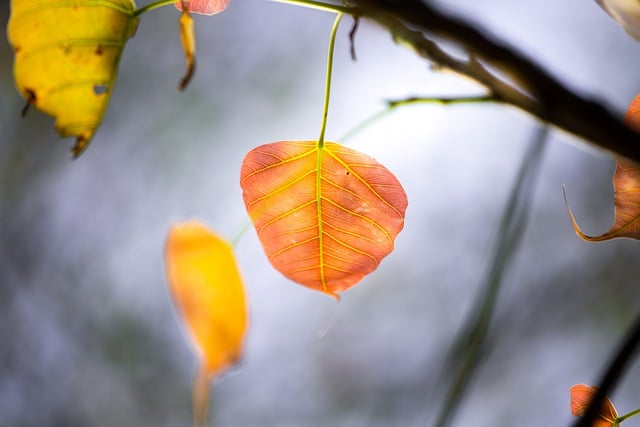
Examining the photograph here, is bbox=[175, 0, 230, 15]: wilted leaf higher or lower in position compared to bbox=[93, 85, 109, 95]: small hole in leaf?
higher

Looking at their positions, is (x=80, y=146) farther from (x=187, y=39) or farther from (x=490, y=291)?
(x=490, y=291)

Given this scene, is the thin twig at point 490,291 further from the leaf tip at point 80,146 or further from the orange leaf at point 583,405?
the leaf tip at point 80,146

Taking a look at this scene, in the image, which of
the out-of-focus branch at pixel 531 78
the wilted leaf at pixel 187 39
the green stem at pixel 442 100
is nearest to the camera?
the out-of-focus branch at pixel 531 78

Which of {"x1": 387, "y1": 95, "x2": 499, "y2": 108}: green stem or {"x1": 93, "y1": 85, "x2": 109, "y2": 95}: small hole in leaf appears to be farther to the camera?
{"x1": 93, "y1": 85, "x2": 109, "y2": 95}: small hole in leaf

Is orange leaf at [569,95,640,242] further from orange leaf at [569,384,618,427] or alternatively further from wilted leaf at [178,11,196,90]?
wilted leaf at [178,11,196,90]

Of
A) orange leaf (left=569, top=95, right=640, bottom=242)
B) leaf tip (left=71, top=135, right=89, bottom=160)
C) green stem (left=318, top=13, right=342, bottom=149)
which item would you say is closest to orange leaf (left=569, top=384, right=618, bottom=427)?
orange leaf (left=569, top=95, right=640, bottom=242)

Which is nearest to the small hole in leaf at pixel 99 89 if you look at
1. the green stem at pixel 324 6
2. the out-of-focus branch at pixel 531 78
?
the green stem at pixel 324 6
